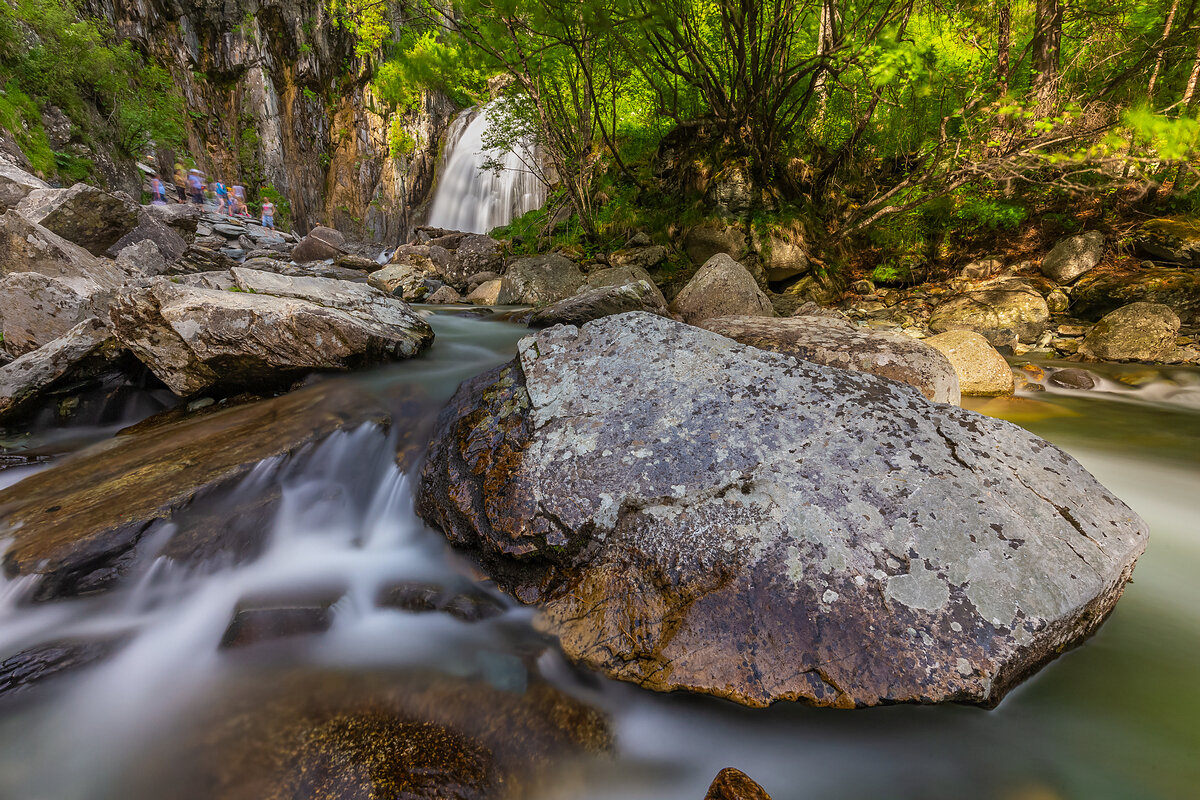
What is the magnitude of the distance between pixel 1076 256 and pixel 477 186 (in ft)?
51.7

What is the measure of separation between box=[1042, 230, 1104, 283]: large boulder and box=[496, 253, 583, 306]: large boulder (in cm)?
761

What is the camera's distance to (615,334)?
263 cm

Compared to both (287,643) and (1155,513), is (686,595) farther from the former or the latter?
(1155,513)

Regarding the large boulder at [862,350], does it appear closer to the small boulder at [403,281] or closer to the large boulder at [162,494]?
the large boulder at [162,494]

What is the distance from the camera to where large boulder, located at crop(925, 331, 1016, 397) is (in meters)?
4.86

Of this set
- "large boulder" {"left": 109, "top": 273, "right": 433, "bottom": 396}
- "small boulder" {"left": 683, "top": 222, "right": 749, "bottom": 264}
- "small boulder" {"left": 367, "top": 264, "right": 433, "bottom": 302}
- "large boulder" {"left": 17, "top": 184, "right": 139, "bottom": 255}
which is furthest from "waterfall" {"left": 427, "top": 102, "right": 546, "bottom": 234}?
"large boulder" {"left": 109, "top": 273, "right": 433, "bottom": 396}

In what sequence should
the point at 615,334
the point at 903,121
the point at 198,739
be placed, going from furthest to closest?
the point at 903,121
the point at 615,334
the point at 198,739

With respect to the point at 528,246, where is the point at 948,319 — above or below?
below

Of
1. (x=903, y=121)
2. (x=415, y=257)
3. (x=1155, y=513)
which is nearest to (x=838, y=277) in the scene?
(x=903, y=121)

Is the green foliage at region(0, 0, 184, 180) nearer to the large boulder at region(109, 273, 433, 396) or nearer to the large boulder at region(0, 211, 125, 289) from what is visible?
the large boulder at region(0, 211, 125, 289)

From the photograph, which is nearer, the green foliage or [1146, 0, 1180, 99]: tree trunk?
[1146, 0, 1180, 99]: tree trunk

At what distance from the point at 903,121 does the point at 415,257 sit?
1064cm

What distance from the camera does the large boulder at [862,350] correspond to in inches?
130

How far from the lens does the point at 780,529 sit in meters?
1.67
